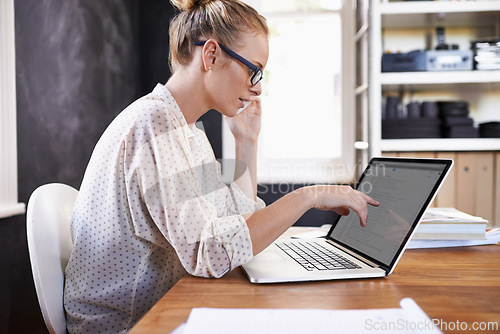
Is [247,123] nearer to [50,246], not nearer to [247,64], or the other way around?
[247,64]

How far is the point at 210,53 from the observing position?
110 cm

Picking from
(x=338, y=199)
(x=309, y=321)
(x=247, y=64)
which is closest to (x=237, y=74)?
(x=247, y=64)

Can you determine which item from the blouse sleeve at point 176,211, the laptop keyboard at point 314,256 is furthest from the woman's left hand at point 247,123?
the blouse sleeve at point 176,211

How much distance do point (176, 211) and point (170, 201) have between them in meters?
0.02

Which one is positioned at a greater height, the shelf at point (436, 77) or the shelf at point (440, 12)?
the shelf at point (440, 12)

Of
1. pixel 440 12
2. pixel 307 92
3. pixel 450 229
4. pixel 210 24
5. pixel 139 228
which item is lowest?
pixel 450 229

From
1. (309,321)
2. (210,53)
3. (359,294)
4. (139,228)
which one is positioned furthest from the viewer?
(210,53)

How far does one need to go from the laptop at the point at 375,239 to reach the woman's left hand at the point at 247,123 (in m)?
0.54

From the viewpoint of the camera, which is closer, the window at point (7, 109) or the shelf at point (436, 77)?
the window at point (7, 109)

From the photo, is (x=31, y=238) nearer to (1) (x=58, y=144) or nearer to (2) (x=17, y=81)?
(2) (x=17, y=81)

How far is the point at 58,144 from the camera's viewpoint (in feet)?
6.98

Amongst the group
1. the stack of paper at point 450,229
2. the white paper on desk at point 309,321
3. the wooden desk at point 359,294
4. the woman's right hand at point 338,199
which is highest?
the woman's right hand at point 338,199

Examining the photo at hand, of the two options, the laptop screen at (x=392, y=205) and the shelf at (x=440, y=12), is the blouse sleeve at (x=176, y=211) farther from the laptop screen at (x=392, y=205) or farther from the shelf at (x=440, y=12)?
the shelf at (x=440, y=12)

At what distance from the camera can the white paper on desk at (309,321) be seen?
1.89ft
